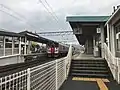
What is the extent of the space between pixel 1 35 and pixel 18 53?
398cm

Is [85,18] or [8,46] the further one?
[8,46]

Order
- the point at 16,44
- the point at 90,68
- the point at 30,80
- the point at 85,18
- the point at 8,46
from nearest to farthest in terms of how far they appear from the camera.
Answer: the point at 30,80 < the point at 90,68 < the point at 85,18 < the point at 8,46 < the point at 16,44

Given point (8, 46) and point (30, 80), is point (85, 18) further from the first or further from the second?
point (30, 80)

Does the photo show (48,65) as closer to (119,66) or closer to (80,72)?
(119,66)

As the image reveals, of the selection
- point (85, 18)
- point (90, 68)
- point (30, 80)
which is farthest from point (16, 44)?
point (30, 80)

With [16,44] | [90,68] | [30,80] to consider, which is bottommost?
[90,68]

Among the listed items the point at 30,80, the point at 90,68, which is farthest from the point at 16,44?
the point at 30,80

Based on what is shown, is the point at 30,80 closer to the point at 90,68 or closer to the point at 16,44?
the point at 90,68

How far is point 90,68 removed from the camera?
12.3 metres

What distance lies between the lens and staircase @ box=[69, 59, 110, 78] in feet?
37.7

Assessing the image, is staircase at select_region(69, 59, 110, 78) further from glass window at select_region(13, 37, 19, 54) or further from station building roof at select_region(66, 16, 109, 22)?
glass window at select_region(13, 37, 19, 54)

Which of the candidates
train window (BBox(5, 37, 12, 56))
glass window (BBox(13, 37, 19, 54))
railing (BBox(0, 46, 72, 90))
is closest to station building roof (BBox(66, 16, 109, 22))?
train window (BBox(5, 37, 12, 56))

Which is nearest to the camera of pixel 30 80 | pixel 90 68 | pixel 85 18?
pixel 30 80

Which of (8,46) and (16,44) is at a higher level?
(16,44)
